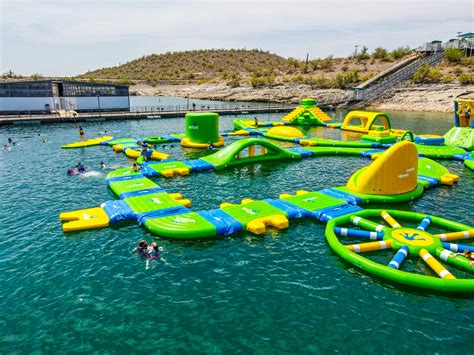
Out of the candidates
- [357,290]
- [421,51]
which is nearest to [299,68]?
[421,51]

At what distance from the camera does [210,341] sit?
40.4 feet

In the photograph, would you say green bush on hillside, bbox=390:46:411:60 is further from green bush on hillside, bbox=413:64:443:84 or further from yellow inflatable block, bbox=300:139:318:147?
yellow inflatable block, bbox=300:139:318:147

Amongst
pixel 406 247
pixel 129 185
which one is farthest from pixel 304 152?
pixel 406 247

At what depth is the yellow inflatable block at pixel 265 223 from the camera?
1992cm

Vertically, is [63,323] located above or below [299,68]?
below

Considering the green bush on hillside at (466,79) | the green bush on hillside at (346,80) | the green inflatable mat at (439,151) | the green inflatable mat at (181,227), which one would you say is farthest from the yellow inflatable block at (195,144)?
the green bush on hillside at (346,80)

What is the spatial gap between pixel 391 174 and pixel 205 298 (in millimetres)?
16476

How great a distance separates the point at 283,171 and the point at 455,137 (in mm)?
24741

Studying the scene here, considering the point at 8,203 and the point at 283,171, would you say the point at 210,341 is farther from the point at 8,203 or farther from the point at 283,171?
the point at 283,171

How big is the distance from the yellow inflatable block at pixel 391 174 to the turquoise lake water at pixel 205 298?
2.15 meters

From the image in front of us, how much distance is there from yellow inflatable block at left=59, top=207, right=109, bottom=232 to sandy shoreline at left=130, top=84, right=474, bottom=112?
269 ft

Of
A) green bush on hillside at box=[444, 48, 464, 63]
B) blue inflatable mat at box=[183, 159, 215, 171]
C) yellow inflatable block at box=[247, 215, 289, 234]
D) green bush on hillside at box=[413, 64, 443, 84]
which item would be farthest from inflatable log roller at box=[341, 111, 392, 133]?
green bush on hillside at box=[444, 48, 464, 63]

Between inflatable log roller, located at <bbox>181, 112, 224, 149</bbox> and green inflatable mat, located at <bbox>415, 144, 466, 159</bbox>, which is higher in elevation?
inflatable log roller, located at <bbox>181, 112, 224, 149</bbox>

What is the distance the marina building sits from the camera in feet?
209
